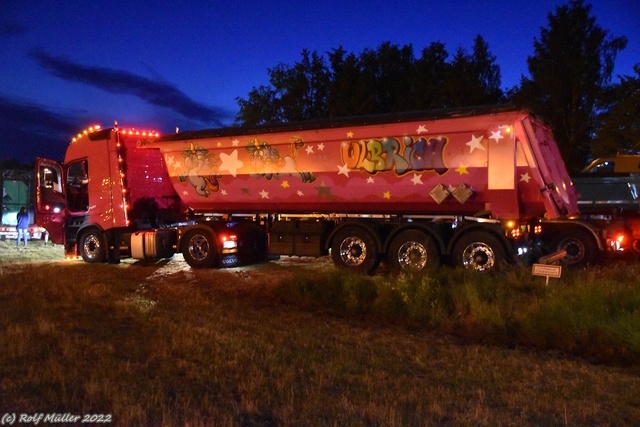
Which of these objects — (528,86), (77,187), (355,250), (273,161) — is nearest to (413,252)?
(355,250)

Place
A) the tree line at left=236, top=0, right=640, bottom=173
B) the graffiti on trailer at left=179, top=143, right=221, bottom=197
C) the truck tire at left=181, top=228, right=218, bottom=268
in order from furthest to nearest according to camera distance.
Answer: the tree line at left=236, top=0, right=640, bottom=173 → the truck tire at left=181, top=228, right=218, bottom=268 → the graffiti on trailer at left=179, top=143, right=221, bottom=197

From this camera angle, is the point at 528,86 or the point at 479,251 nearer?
the point at 479,251

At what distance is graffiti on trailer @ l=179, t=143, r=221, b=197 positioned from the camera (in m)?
13.8

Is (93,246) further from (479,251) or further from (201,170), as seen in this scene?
(479,251)

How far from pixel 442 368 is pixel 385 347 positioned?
3.26 feet

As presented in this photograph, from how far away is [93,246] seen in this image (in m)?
15.5

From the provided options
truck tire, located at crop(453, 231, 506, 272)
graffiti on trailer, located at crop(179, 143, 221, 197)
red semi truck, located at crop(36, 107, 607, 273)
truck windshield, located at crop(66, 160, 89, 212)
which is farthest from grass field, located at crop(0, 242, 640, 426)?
truck windshield, located at crop(66, 160, 89, 212)

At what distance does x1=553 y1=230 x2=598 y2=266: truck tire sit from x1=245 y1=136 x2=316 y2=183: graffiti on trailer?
21.6 feet

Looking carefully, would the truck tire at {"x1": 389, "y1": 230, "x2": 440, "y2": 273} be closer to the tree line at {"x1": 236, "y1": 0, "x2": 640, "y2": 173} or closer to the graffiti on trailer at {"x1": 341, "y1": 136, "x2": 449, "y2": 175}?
the graffiti on trailer at {"x1": 341, "y1": 136, "x2": 449, "y2": 175}

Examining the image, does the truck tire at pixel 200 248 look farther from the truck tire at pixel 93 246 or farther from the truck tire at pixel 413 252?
the truck tire at pixel 413 252

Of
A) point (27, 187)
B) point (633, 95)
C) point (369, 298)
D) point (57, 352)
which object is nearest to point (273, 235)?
point (369, 298)

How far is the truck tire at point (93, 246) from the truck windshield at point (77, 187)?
2.57 feet

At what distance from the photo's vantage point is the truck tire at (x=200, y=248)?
1411 cm

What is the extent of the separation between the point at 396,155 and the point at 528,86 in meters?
20.6
